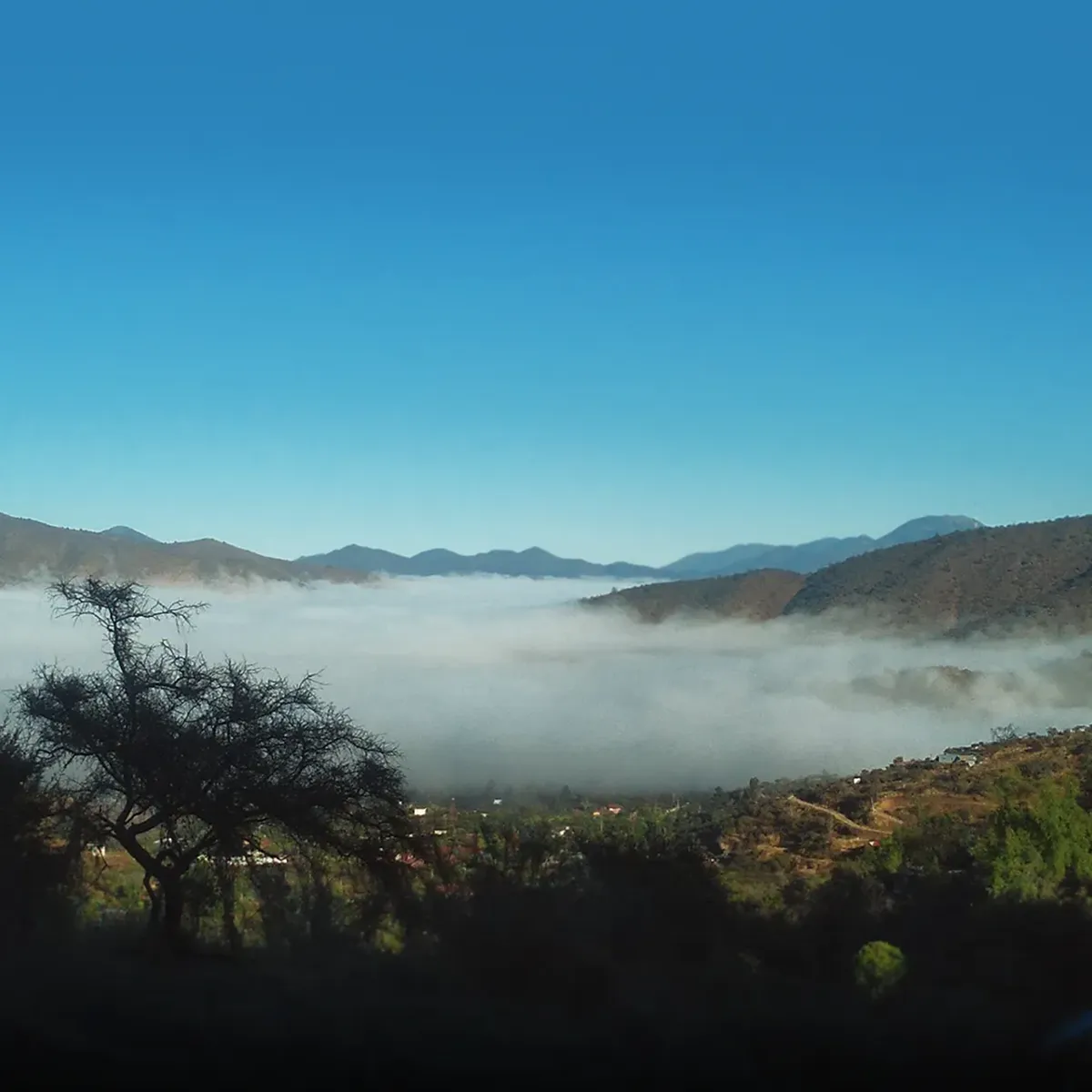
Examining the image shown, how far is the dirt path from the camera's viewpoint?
22.8 meters

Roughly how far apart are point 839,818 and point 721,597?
7558 cm

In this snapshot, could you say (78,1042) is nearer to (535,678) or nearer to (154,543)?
(154,543)

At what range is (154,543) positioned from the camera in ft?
193

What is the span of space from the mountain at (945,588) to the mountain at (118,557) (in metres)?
39.3

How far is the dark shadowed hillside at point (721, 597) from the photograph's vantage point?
9856cm

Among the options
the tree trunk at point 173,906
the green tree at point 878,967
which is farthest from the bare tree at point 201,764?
the green tree at point 878,967

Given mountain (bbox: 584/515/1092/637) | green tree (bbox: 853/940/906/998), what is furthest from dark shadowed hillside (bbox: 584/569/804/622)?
green tree (bbox: 853/940/906/998)

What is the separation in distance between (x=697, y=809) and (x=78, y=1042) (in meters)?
25.3

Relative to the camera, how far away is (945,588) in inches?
3226

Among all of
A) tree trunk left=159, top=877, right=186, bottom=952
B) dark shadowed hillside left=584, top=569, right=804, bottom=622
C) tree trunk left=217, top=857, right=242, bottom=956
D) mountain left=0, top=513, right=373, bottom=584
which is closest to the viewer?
tree trunk left=217, top=857, right=242, bottom=956

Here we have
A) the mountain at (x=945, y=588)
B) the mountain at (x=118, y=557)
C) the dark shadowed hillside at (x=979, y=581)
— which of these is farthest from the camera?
the mountain at (x=945, y=588)

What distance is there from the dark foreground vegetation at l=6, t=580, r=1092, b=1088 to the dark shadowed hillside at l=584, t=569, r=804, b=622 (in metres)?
83.9

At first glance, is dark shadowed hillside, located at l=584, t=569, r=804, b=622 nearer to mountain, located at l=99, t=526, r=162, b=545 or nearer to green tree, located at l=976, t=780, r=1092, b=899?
mountain, located at l=99, t=526, r=162, b=545

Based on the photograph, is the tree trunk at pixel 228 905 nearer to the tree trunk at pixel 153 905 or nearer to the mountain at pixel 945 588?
the tree trunk at pixel 153 905
